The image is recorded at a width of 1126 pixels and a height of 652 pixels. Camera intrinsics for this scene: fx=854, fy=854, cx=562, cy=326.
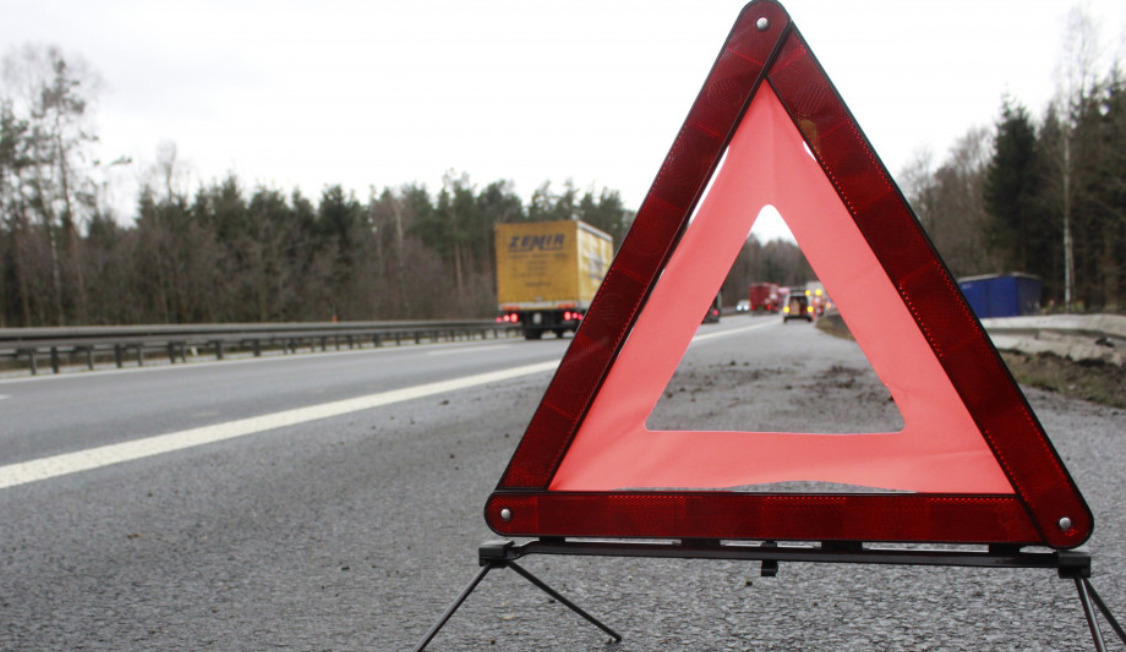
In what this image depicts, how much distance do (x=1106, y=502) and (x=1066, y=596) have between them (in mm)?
1356

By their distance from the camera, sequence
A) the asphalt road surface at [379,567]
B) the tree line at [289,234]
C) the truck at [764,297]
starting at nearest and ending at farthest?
the asphalt road surface at [379,567] → the tree line at [289,234] → the truck at [764,297]

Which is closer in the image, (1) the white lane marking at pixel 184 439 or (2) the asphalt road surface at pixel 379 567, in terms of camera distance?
(2) the asphalt road surface at pixel 379 567

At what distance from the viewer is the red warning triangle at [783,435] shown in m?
1.78

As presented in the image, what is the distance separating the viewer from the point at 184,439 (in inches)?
241

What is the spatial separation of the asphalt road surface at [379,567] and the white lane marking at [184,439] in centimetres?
3

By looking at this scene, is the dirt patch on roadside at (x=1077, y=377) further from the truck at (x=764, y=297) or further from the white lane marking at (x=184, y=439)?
the truck at (x=764, y=297)

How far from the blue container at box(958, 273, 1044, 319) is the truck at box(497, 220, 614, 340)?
47.5ft

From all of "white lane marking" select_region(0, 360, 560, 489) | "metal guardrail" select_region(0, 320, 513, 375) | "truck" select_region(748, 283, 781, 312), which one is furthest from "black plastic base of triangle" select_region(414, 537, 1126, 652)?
"truck" select_region(748, 283, 781, 312)

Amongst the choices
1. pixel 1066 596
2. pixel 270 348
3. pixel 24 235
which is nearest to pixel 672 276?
pixel 1066 596

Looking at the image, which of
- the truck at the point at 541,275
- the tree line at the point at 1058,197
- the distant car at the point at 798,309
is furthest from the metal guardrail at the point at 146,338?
the distant car at the point at 798,309

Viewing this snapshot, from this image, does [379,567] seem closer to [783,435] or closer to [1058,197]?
[783,435]

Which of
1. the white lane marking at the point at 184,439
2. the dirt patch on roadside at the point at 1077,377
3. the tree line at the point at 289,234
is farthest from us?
the tree line at the point at 289,234

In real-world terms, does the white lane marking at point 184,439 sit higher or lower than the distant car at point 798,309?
higher

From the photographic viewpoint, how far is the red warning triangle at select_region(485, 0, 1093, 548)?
1780 millimetres
